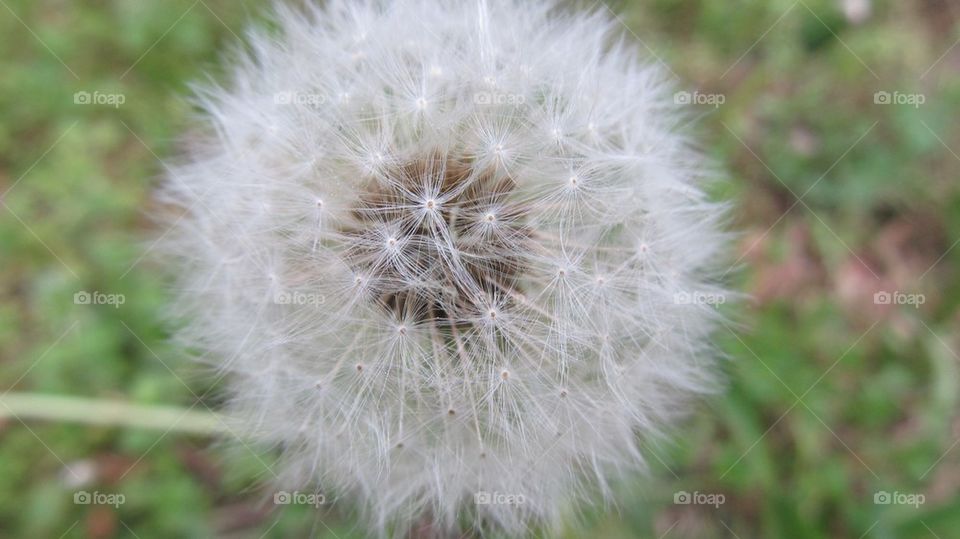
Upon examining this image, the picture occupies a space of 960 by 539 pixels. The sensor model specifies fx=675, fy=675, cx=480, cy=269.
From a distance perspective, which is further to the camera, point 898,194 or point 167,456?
point 898,194

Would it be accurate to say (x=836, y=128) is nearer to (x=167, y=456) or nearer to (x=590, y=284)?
(x=590, y=284)

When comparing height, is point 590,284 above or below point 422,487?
above

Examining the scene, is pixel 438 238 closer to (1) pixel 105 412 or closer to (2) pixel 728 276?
(2) pixel 728 276

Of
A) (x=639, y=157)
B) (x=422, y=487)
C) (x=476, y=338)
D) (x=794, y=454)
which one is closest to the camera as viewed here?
(x=476, y=338)

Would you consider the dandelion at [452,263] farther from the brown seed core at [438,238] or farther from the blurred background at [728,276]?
the blurred background at [728,276]

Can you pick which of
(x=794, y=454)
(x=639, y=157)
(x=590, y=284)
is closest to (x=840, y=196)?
(x=794, y=454)

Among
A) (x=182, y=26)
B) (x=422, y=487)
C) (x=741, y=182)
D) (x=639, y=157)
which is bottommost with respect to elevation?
(x=422, y=487)

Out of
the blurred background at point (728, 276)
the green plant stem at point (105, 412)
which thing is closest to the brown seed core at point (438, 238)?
the blurred background at point (728, 276)
